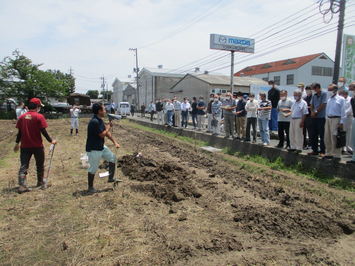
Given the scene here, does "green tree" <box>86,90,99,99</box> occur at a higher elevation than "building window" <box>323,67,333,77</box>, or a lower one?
lower

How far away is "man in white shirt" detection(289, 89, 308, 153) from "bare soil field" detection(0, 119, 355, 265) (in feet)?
3.63

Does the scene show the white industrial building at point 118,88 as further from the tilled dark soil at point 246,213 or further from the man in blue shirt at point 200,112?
the tilled dark soil at point 246,213

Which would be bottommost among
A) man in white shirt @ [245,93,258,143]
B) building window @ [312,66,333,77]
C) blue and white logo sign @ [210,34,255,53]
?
man in white shirt @ [245,93,258,143]

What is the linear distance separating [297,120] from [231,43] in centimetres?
1812

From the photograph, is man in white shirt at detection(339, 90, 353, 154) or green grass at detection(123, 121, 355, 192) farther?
man in white shirt at detection(339, 90, 353, 154)

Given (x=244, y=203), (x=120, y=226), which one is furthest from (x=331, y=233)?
(x=120, y=226)

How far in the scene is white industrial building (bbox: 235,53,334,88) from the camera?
50.3 meters

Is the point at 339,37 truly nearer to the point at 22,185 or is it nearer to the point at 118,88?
the point at 22,185

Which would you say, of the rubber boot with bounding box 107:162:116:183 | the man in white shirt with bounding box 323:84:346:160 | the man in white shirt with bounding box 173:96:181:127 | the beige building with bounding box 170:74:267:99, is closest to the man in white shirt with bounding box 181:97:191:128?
the man in white shirt with bounding box 173:96:181:127

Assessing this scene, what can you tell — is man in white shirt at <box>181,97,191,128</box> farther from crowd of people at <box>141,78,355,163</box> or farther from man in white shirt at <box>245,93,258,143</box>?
man in white shirt at <box>245,93,258,143</box>

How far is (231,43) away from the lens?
960 inches

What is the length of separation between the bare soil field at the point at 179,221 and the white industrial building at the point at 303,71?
157 ft

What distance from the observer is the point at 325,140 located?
7.13 m

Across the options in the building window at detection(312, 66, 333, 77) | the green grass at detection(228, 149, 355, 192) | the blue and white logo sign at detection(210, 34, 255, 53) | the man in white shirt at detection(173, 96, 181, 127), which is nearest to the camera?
the green grass at detection(228, 149, 355, 192)
